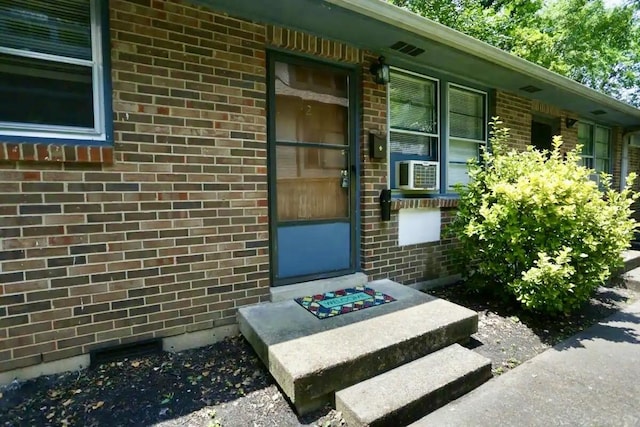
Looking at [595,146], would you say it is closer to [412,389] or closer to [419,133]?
[419,133]

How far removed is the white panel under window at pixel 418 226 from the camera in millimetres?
3764

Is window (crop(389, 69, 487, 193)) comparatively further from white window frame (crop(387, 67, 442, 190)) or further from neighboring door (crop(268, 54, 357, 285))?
neighboring door (crop(268, 54, 357, 285))

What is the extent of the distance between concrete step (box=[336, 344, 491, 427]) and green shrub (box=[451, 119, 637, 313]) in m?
1.24

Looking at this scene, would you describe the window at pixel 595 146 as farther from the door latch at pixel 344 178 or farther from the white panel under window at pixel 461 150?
the door latch at pixel 344 178

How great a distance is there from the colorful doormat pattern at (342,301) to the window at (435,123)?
4.45 feet

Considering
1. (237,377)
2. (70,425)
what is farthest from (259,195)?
(70,425)

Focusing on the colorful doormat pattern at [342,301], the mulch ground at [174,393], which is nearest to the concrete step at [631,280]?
the mulch ground at [174,393]

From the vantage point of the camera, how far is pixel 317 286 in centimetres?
311

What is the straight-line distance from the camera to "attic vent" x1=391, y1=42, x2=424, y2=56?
329 cm

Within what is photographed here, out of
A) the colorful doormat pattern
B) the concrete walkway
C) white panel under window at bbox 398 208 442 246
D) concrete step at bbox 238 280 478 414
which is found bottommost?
the concrete walkway

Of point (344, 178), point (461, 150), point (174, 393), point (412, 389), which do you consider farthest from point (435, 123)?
point (174, 393)

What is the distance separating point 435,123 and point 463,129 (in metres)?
0.61

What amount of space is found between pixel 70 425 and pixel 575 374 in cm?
321

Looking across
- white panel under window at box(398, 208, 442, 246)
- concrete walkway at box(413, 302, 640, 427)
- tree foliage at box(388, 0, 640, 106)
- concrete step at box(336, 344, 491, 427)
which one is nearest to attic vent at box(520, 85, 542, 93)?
white panel under window at box(398, 208, 442, 246)
